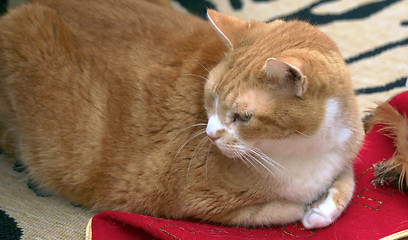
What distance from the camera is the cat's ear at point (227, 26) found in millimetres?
1055

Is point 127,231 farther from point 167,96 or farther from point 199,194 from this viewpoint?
point 167,96

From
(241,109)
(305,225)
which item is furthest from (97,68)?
(305,225)

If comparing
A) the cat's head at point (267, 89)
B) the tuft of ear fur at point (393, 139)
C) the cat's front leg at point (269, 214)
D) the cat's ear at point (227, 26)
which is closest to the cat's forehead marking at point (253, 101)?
the cat's head at point (267, 89)

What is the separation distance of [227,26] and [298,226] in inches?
24.9

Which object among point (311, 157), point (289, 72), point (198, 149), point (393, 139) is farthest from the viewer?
point (393, 139)

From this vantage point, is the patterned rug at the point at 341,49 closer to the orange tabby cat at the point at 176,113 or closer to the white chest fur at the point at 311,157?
the orange tabby cat at the point at 176,113

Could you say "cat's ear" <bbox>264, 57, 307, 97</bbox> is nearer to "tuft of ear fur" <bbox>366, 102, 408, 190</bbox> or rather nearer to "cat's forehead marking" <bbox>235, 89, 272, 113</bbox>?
"cat's forehead marking" <bbox>235, 89, 272, 113</bbox>

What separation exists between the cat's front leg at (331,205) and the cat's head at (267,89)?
26 cm

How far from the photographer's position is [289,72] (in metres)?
0.84

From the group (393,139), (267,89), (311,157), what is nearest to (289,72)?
(267,89)

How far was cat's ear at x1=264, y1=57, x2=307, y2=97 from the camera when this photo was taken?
812 millimetres

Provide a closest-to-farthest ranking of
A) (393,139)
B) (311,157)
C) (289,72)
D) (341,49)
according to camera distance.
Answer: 1. (289,72)
2. (311,157)
3. (393,139)
4. (341,49)

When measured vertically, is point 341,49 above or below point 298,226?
above

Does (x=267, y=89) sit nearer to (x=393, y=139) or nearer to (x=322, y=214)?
(x=322, y=214)
